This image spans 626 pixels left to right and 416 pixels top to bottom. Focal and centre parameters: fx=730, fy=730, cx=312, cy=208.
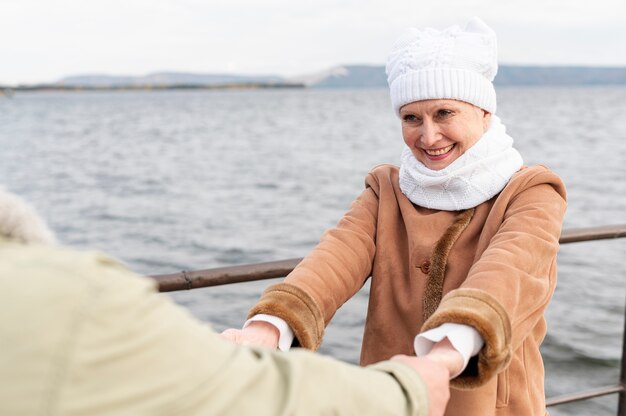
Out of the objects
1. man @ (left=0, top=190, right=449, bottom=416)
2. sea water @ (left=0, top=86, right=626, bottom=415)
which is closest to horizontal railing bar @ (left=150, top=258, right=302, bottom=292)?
man @ (left=0, top=190, right=449, bottom=416)

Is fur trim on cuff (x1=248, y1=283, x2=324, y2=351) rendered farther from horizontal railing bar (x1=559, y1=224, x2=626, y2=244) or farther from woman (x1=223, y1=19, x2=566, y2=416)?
horizontal railing bar (x1=559, y1=224, x2=626, y2=244)

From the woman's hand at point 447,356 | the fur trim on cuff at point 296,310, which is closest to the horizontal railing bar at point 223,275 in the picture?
the fur trim on cuff at point 296,310

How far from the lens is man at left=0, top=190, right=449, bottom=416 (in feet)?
2.90

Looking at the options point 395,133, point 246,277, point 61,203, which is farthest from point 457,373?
point 395,133

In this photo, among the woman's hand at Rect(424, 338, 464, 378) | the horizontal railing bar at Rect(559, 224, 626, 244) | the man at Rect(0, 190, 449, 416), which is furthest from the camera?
the horizontal railing bar at Rect(559, 224, 626, 244)

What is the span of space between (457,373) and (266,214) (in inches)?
562

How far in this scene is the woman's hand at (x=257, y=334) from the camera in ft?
5.80

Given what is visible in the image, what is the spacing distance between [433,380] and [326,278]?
642mm

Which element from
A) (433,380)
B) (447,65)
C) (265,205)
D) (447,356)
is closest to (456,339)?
(447,356)

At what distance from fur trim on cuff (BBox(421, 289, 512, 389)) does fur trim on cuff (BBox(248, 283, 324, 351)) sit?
349mm

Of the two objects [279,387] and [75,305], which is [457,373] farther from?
[75,305]

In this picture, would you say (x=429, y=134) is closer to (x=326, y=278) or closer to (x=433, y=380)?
(x=326, y=278)

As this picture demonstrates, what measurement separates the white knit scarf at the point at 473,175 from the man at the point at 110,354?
97 centimetres

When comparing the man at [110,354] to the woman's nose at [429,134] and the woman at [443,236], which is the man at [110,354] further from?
the woman's nose at [429,134]
